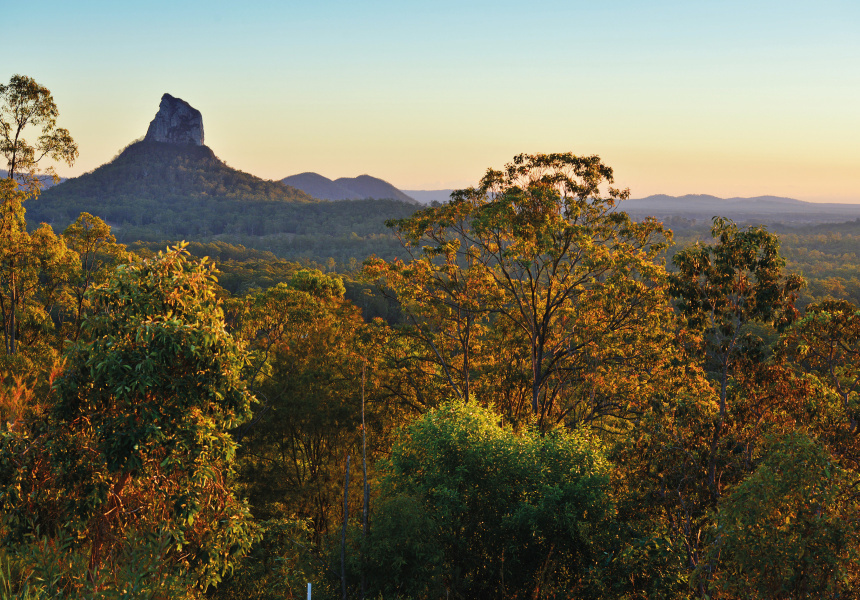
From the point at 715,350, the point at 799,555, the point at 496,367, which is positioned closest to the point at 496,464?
the point at 715,350

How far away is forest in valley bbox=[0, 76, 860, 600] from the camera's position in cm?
739

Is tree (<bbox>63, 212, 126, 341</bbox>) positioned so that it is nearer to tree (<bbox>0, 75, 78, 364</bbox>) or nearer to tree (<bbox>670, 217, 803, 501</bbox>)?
tree (<bbox>0, 75, 78, 364</bbox>)

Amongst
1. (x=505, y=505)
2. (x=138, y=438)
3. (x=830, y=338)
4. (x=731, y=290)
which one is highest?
(x=731, y=290)

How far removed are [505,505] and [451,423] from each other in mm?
2241

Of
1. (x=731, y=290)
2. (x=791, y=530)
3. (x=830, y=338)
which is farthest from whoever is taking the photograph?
(x=731, y=290)

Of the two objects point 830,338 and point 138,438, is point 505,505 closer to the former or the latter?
point 830,338

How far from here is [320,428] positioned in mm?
23438

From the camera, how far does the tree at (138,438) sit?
7.16m

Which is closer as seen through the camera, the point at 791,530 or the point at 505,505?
the point at 791,530

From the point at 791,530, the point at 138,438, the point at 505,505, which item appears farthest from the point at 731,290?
the point at 138,438

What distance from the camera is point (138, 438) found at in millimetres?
7066

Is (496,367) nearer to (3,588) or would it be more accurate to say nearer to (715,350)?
(715,350)

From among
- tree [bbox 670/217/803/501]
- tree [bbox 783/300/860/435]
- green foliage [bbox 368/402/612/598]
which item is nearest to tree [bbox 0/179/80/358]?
green foliage [bbox 368/402/612/598]

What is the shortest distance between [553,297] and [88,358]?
697 inches
